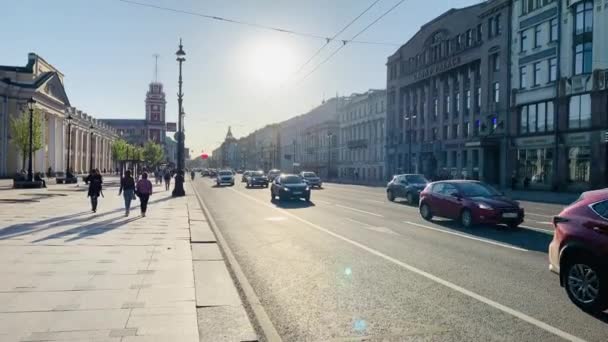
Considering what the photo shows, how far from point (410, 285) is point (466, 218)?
25.7 feet

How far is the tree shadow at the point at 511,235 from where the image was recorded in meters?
10.9

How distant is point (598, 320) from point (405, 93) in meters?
65.9

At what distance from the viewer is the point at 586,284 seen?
19.7 ft

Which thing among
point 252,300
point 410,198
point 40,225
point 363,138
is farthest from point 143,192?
point 363,138

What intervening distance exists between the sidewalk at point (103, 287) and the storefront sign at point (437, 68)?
5088 centimetres

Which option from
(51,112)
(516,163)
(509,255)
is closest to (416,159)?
(516,163)

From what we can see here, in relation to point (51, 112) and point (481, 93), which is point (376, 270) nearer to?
point (481, 93)

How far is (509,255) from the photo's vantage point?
9648 mm

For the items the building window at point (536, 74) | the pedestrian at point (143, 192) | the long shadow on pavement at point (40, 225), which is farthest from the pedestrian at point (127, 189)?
the building window at point (536, 74)

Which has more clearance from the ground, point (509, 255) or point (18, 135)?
point (18, 135)

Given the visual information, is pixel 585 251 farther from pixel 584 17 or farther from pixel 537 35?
pixel 537 35

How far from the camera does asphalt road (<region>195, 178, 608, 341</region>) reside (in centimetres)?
529

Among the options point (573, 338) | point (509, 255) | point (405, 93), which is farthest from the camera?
point (405, 93)

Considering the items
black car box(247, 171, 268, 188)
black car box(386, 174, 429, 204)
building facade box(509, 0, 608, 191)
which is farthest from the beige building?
building facade box(509, 0, 608, 191)
